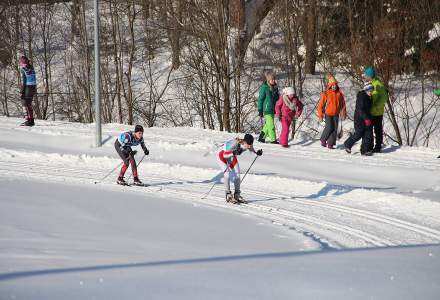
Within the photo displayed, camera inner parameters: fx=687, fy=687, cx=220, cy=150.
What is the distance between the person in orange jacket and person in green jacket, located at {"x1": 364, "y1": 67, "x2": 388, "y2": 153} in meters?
0.73

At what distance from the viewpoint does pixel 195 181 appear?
14.4 meters

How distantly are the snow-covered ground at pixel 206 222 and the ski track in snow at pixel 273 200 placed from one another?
32 millimetres

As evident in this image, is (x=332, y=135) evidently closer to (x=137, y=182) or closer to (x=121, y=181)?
(x=137, y=182)

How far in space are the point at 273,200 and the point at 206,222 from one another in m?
2.23

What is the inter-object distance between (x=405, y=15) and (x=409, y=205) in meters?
12.1

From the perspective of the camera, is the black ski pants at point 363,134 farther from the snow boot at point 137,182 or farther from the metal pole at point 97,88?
the metal pole at point 97,88

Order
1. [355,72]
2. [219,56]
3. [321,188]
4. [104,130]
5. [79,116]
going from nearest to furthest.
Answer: [321,188] < [104,130] < [355,72] < [219,56] < [79,116]

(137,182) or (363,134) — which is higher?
(363,134)

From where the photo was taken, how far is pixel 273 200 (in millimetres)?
12766

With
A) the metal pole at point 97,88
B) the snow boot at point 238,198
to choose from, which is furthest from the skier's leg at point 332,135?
the metal pole at point 97,88

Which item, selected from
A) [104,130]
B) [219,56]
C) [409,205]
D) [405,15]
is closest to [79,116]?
[219,56]

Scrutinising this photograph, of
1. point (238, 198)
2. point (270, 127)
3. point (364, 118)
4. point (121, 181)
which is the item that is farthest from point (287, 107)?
point (121, 181)

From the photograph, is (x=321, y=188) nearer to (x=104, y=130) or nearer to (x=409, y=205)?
(x=409, y=205)

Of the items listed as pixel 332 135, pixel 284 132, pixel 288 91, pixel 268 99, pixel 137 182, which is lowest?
pixel 137 182
